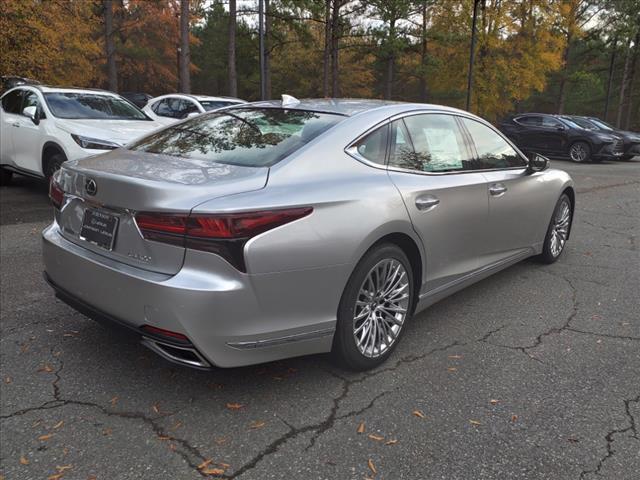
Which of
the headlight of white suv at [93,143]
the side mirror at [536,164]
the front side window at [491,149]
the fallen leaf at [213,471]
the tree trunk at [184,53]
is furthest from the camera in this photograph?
the tree trunk at [184,53]

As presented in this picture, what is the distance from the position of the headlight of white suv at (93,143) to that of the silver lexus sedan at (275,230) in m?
3.69

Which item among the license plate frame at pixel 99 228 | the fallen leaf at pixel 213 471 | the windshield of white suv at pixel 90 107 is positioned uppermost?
the windshield of white suv at pixel 90 107

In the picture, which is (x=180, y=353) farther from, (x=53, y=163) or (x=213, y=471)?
(x=53, y=163)

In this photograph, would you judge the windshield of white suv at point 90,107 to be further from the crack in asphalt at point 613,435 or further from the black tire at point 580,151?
the black tire at point 580,151

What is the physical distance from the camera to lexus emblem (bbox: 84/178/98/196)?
2.69 meters

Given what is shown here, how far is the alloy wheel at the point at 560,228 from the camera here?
17.1 feet

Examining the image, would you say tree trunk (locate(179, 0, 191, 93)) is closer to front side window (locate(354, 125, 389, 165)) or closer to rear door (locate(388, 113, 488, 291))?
rear door (locate(388, 113, 488, 291))

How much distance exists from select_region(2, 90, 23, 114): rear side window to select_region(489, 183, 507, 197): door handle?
23.7 feet

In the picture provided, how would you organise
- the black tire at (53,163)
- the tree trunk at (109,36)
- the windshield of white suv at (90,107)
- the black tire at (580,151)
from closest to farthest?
the black tire at (53,163)
the windshield of white suv at (90,107)
the black tire at (580,151)
the tree trunk at (109,36)

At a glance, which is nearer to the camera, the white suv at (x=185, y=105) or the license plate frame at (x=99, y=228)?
the license plate frame at (x=99, y=228)

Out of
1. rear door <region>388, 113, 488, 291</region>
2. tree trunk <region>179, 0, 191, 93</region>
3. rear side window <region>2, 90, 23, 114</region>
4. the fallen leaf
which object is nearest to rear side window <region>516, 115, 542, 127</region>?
tree trunk <region>179, 0, 191, 93</region>

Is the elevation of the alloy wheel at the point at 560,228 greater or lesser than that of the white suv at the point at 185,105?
lesser

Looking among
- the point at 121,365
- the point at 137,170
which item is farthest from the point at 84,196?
the point at 121,365

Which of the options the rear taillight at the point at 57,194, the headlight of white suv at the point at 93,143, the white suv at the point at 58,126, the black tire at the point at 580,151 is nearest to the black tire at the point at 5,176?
the white suv at the point at 58,126
